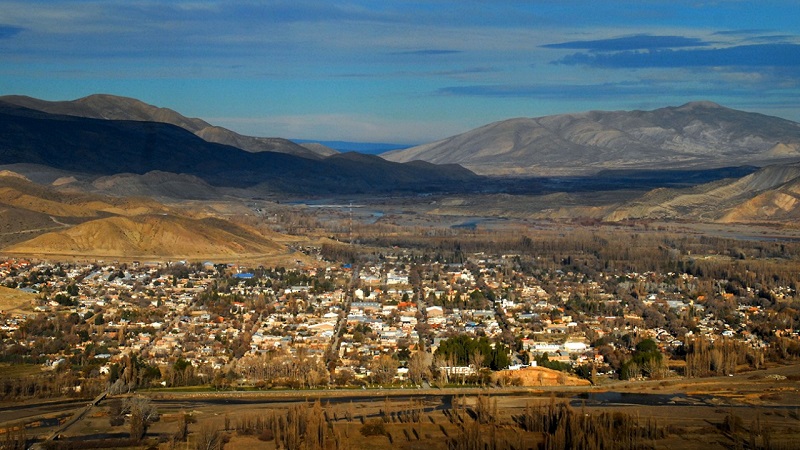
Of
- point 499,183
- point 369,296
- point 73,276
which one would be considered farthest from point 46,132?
point 369,296

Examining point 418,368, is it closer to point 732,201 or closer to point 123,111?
point 732,201

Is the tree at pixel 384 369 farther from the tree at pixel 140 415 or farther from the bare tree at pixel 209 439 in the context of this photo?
the bare tree at pixel 209 439

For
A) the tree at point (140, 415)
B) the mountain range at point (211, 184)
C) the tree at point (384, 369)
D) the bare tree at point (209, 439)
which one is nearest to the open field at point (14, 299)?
the mountain range at point (211, 184)

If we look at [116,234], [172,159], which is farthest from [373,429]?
[172,159]

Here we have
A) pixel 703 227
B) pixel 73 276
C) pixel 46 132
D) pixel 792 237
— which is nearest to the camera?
pixel 73 276

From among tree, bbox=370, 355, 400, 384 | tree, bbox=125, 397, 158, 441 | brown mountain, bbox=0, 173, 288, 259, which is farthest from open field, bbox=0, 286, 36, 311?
tree, bbox=370, 355, 400, 384

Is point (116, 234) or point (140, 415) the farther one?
point (116, 234)

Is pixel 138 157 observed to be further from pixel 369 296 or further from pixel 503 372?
pixel 503 372

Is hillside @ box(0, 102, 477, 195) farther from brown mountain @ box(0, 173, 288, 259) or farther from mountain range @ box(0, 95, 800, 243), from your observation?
brown mountain @ box(0, 173, 288, 259)
